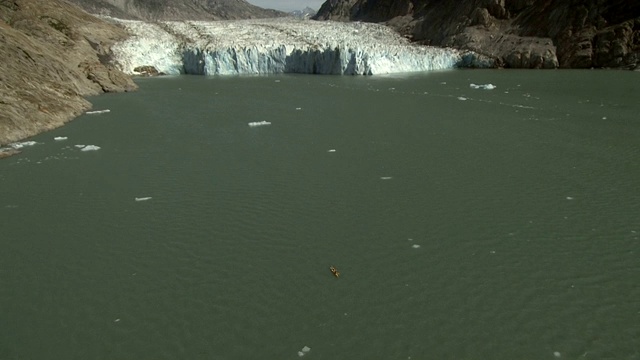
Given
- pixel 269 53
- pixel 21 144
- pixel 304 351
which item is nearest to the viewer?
pixel 304 351

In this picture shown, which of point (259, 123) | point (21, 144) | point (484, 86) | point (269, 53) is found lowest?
point (21, 144)

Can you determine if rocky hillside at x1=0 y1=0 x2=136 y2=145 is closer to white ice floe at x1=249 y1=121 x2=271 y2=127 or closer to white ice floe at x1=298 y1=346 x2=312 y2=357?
white ice floe at x1=249 y1=121 x2=271 y2=127

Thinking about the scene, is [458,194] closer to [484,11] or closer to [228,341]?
[228,341]

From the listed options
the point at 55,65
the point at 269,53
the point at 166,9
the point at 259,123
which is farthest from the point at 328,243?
the point at 166,9

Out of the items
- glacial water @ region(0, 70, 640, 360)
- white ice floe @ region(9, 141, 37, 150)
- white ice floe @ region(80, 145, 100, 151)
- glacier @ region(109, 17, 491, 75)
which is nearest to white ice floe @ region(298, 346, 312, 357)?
glacial water @ region(0, 70, 640, 360)

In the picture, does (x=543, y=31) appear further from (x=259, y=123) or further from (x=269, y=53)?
(x=259, y=123)

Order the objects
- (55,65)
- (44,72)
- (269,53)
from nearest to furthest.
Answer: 1. (44,72)
2. (55,65)
3. (269,53)

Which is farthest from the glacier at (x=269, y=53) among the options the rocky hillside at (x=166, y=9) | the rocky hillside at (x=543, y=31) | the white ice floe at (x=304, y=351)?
the rocky hillside at (x=166, y=9)
